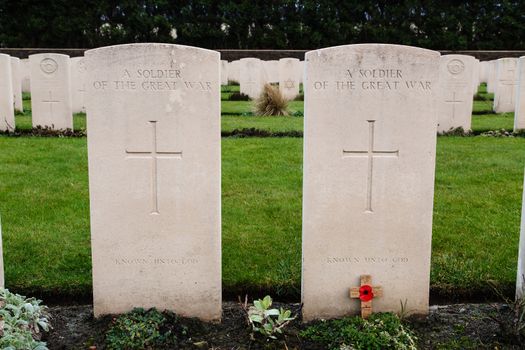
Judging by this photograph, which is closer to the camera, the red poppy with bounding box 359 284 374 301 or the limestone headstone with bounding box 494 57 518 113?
the red poppy with bounding box 359 284 374 301

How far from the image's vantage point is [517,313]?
342 centimetres

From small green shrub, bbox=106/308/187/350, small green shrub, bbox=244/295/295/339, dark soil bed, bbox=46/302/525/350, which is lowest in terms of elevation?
dark soil bed, bbox=46/302/525/350

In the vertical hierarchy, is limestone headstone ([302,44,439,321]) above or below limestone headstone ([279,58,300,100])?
below

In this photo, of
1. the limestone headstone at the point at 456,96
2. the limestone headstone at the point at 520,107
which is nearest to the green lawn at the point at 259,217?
the limestone headstone at the point at 520,107

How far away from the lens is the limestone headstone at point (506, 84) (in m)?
12.9

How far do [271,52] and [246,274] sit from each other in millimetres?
22196

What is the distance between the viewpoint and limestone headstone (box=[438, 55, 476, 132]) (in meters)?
10.8

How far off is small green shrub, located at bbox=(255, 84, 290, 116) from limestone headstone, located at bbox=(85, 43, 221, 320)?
9071 millimetres

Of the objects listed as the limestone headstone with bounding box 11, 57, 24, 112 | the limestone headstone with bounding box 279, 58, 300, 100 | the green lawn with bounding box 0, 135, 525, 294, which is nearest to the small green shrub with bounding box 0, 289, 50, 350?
the green lawn with bounding box 0, 135, 525, 294

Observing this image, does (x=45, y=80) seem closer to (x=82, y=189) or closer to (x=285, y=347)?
(x=82, y=189)

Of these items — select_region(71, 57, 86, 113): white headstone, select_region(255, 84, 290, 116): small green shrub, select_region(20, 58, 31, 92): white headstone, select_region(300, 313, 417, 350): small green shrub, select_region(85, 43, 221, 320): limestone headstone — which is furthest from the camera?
select_region(20, 58, 31, 92): white headstone

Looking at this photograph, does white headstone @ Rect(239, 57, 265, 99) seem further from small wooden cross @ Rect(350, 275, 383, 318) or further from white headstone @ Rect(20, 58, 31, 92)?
small wooden cross @ Rect(350, 275, 383, 318)

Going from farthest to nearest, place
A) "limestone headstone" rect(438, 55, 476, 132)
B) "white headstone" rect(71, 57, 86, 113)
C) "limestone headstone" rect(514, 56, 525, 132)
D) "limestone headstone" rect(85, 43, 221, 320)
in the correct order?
"white headstone" rect(71, 57, 86, 113)
"limestone headstone" rect(438, 55, 476, 132)
"limestone headstone" rect(514, 56, 525, 132)
"limestone headstone" rect(85, 43, 221, 320)

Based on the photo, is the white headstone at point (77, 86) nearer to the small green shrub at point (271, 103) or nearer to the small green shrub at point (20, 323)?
the small green shrub at point (271, 103)
